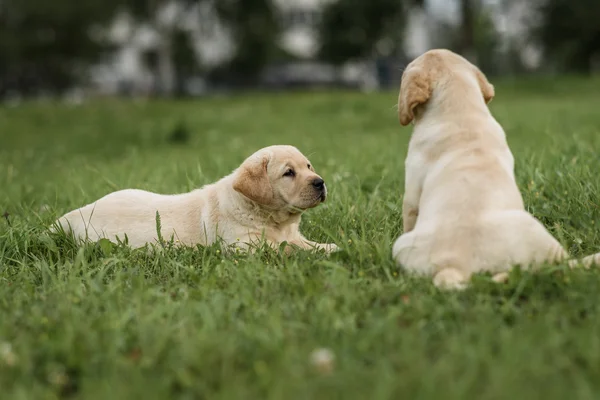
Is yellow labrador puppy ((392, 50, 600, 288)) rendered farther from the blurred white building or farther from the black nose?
the blurred white building

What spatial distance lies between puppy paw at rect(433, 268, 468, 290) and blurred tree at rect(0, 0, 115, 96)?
30.1 m

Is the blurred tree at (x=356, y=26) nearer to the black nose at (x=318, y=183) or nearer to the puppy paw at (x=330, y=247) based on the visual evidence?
the black nose at (x=318, y=183)

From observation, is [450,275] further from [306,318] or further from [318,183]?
[318,183]

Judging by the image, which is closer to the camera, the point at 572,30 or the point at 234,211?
the point at 234,211

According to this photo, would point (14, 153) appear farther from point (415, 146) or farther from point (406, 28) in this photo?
point (406, 28)

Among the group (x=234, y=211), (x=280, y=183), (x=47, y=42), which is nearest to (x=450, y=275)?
(x=280, y=183)

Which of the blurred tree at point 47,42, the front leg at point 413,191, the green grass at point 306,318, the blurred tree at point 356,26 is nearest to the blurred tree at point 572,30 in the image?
the blurred tree at point 356,26

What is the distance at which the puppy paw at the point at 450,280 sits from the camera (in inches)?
124

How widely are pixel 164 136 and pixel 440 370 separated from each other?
36.8 feet

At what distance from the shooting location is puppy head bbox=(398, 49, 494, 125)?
12.4ft

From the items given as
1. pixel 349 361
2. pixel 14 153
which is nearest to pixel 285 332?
pixel 349 361

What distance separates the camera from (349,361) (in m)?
2.52

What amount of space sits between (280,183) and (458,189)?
1479 mm

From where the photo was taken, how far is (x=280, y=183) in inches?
180
